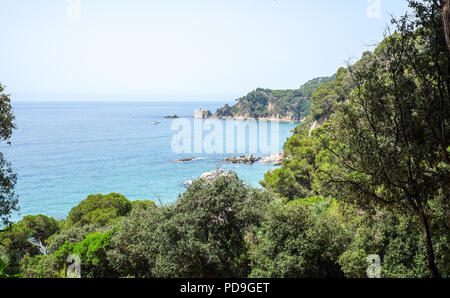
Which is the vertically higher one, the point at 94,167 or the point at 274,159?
the point at 274,159

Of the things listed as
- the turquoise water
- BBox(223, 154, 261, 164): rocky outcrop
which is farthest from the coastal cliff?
BBox(223, 154, 261, 164): rocky outcrop

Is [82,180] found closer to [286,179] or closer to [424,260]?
[286,179]

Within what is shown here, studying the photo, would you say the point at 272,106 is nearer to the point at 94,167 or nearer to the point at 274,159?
the point at 274,159

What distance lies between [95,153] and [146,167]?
48.3 feet

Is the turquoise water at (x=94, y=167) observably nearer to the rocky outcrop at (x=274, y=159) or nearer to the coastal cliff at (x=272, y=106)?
the rocky outcrop at (x=274, y=159)

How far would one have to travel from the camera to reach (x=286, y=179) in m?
31.7

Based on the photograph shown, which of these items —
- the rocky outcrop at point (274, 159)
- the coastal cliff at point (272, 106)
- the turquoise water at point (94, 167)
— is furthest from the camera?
the coastal cliff at point (272, 106)

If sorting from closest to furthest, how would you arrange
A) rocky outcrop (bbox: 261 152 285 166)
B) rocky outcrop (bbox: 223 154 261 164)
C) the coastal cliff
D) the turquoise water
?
the turquoise water, rocky outcrop (bbox: 261 152 285 166), rocky outcrop (bbox: 223 154 261 164), the coastal cliff

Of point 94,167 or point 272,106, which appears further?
point 272,106

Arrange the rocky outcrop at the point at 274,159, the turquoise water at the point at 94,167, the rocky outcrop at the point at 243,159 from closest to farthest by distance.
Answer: the turquoise water at the point at 94,167 → the rocky outcrop at the point at 274,159 → the rocky outcrop at the point at 243,159

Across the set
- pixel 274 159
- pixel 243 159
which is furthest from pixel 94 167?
pixel 274 159

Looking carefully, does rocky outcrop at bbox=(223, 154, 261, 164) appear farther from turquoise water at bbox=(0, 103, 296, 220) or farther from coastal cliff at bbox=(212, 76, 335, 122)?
coastal cliff at bbox=(212, 76, 335, 122)

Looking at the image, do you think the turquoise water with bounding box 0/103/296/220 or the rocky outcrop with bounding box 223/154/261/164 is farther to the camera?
the rocky outcrop with bounding box 223/154/261/164

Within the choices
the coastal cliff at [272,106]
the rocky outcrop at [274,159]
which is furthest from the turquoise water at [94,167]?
the coastal cliff at [272,106]
